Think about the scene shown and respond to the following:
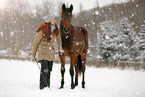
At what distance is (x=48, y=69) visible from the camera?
486 centimetres

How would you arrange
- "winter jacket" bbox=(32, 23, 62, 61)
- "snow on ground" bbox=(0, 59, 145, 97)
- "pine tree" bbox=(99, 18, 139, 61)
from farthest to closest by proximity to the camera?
"pine tree" bbox=(99, 18, 139, 61) < "winter jacket" bbox=(32, 23, 62, 61) < "snow on ground" bbox=(0, 59, 145, 97)

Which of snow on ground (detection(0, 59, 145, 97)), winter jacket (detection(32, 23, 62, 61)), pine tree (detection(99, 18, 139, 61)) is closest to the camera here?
snow on ground (detection(0, 59, 145, 97))

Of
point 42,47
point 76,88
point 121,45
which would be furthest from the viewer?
point 121,45

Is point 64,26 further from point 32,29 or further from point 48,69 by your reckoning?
point 32,29

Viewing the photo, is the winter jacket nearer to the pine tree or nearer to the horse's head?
the horse's head

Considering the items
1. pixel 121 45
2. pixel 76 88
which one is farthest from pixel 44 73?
pixel 121 45

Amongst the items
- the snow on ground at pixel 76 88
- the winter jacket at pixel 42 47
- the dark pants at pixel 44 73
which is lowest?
the snow on ground at pixel 76 88

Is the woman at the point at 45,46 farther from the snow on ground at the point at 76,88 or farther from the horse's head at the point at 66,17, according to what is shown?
the snow on ground at the point at 76,88

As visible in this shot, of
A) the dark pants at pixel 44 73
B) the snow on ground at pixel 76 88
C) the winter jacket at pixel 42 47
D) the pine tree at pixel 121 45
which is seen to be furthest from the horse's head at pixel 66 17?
the pine tree at pixel 121 45

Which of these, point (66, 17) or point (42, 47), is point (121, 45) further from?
point (42, 47)

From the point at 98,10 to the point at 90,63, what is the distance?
28.6m

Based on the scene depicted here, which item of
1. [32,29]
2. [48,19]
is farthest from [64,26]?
[32,29]

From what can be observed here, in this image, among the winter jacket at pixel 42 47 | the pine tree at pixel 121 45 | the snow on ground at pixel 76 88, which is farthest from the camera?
the pine tree at pixel 121 45

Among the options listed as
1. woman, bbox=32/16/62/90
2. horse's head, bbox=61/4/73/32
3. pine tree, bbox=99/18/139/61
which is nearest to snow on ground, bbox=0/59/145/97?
woman, bbox=32/16/62/90
